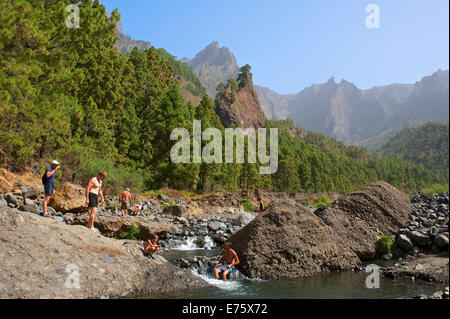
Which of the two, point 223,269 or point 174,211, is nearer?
point 223,269

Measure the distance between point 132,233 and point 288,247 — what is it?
22.7 feet

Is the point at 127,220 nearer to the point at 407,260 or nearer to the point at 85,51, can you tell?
the point at 407,260

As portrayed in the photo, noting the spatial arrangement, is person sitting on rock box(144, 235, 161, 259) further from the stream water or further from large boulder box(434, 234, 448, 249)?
large boulder box(434, 234, 448, 249)

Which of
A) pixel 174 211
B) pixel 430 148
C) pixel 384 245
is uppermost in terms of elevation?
pixel 430 148

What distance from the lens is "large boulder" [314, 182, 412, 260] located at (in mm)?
11334

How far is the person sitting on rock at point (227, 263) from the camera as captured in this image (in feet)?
29.6

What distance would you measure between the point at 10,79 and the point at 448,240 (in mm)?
18194

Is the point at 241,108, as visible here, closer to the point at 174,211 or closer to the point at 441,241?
the point at 174,211

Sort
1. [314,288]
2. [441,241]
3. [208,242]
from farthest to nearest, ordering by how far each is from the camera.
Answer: [208,242] < [441,241] < [314,288]

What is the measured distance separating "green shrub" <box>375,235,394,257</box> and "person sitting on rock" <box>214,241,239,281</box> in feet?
18.6

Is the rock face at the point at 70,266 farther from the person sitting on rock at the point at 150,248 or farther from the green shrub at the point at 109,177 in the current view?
the green shrub at the point at 109,177

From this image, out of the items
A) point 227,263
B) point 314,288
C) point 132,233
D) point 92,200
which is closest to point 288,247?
point 314,288

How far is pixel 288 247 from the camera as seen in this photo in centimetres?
960

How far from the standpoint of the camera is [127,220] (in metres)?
13.6
